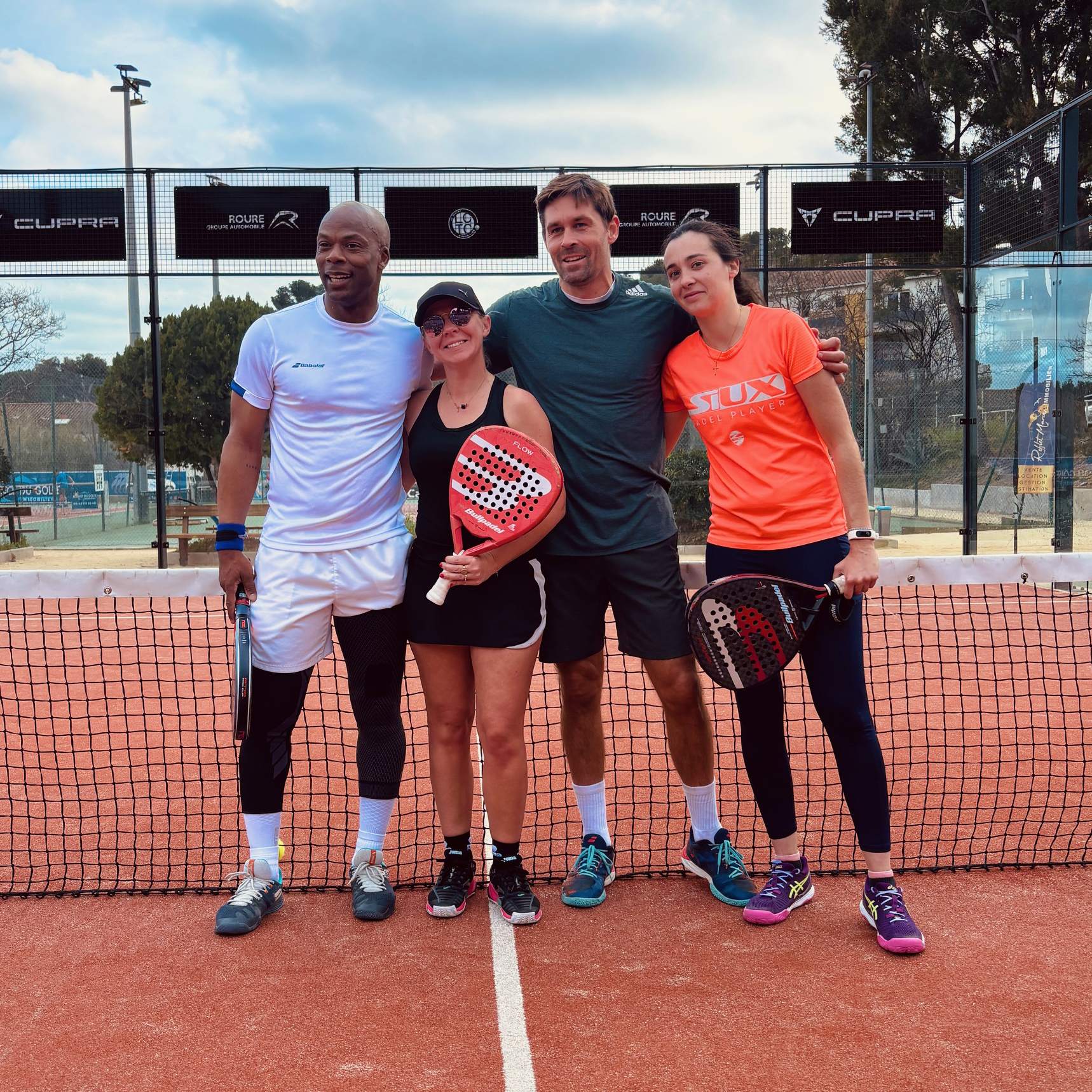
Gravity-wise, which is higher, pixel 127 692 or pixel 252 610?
pixel 252 610

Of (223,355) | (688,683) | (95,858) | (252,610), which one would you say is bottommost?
(95,858)

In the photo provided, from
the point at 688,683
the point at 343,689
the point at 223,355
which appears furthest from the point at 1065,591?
the point at 223,355

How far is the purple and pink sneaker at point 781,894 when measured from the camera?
3.08 m

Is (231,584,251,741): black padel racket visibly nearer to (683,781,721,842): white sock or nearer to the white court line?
the white court line

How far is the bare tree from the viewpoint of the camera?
12.9 meters

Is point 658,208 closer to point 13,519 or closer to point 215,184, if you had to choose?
point 215,184

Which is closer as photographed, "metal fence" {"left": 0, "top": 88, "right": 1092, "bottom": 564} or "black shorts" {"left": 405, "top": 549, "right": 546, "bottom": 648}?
"black shorts" {"left": 405, "top": 549, "right": 546, "bottom": 648}

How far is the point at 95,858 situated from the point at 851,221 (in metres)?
9.43

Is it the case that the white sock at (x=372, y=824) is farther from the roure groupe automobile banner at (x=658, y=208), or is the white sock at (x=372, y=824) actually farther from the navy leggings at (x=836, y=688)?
the roure groupe automobile banner at (x=658, y=208)

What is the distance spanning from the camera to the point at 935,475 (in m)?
13.6

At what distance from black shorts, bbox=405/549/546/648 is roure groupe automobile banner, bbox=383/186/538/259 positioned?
755 cm

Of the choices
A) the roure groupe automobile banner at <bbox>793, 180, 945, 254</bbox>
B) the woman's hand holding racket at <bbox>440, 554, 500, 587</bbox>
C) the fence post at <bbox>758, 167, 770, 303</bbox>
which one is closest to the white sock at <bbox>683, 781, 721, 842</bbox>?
the woman's hand holding racket at <bbox>440, 554, 500, 587</bbox>

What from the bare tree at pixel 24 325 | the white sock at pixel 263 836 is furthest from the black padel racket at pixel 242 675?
the bare tree at pixel 24 325

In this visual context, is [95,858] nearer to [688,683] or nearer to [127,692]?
[688,683]
